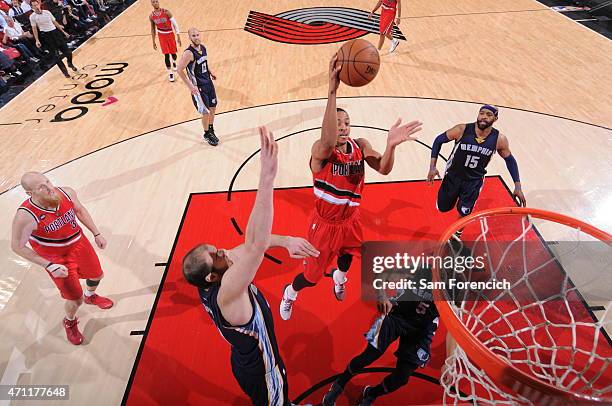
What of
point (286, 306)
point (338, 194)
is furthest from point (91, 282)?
point (338, 194)

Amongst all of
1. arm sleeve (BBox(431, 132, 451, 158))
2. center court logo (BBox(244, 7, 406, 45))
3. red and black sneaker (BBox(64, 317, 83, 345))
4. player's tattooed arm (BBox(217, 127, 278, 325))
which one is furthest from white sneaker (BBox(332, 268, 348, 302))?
center court logo (BBox(244, 7, 406, 45))

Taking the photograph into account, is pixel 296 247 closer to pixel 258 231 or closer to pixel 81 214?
pixel 258 231

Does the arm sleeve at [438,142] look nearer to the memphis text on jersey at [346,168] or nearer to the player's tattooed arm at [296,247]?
the memphis text on jersey at [346,168]

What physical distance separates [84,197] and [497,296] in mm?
5103

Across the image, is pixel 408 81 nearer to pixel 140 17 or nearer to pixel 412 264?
pixel 412 264

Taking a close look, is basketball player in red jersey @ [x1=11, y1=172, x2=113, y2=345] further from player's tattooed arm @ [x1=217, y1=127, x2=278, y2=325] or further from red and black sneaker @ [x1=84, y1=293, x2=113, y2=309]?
player's tattooed arm @ [x1=217, y1=127, x2=278, y2=325]

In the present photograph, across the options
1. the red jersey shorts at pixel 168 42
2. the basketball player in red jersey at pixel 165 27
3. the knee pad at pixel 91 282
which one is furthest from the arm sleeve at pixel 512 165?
the red jersey shorts at pixel 168 42

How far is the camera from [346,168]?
304 centimetres

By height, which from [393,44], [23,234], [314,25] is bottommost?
[314,25]

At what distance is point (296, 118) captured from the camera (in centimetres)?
644

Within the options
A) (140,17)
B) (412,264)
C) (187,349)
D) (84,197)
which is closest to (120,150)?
(84,197)

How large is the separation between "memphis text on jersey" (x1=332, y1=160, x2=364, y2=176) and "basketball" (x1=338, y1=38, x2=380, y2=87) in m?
0.70

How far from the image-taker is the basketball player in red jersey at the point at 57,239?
2.87m

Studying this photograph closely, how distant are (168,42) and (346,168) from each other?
6262 millimetres
